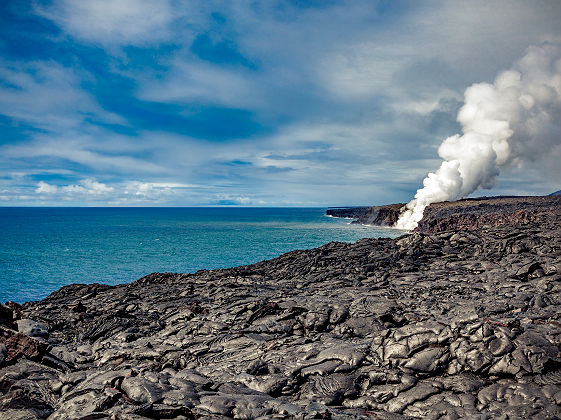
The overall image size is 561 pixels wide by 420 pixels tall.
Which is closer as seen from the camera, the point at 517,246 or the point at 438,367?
the point at 438,367

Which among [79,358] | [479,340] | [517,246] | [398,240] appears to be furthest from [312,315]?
[517,246]

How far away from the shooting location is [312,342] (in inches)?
495

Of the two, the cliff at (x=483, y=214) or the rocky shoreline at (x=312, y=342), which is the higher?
the cliff at (x=483, y=214)

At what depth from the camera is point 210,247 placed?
68375 millimetres

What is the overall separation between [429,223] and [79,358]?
7213 centimetres

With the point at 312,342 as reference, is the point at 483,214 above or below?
above

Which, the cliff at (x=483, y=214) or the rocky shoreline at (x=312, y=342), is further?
the cliff at (x=483, y=214)

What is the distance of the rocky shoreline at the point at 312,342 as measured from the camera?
8.33 metres

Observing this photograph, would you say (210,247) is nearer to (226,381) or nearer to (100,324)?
(100,324)

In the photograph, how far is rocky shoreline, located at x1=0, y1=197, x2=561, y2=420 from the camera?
8328 mm

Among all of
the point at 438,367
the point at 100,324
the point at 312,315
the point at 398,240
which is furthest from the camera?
the point at 398,240

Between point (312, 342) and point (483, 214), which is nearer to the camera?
point (312, 342)

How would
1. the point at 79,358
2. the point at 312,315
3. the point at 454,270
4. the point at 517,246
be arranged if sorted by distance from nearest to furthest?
the point at 79,358, the point at 312,315, the point at 454,270, the point at 517,246

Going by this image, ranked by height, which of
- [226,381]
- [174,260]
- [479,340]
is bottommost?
[174,260]
